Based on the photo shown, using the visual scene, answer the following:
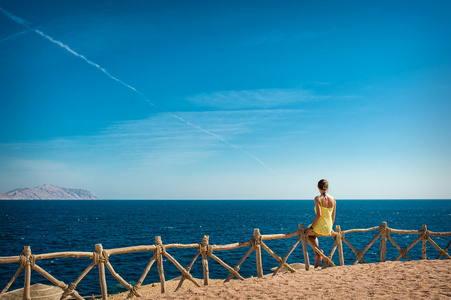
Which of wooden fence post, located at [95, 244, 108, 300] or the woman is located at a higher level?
the woman

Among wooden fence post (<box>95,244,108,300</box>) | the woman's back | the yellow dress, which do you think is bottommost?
wooden fence post (<box>95,244,108,300</box>)

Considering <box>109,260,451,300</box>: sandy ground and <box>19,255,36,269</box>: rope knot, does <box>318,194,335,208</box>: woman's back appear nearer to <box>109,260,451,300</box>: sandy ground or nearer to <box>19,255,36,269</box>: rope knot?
<box>109,260,451,300</box>: sandy ground

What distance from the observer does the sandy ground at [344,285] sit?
6943mm

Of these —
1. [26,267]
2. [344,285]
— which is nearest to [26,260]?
[26,267]

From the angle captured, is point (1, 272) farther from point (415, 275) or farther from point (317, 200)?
point (415, 275)

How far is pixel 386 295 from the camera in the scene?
6773mm

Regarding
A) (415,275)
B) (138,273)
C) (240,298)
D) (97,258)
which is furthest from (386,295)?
(138,273)

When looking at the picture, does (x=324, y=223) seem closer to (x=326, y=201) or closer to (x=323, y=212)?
(x=323, y=212)

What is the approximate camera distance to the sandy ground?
6943 mm

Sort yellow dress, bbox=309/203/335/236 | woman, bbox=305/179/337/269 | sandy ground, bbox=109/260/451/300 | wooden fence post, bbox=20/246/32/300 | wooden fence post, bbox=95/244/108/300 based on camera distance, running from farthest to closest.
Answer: yellow dress, bbox=309/203/335/236 < woman, bbox=305/179/337/269 < wooden fence post, bbox=95/244/108/300 < sandy ground, bbox=109/260/451/300 < wooden fence post, bbox=20/246/32/300

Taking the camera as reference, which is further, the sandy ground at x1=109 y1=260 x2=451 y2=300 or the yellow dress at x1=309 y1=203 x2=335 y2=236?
the yellow dress at x1=309 y1=203 x2=335 y2=236

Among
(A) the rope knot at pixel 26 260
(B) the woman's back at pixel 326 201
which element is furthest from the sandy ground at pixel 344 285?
(A) the rope knot at pixel 26 260

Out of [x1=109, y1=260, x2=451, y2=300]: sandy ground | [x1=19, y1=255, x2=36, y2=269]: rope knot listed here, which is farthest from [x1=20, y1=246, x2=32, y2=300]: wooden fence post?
[x1=109, y1=260, x2=451, y2=300]: sandy ground

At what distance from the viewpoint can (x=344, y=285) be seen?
769cm
